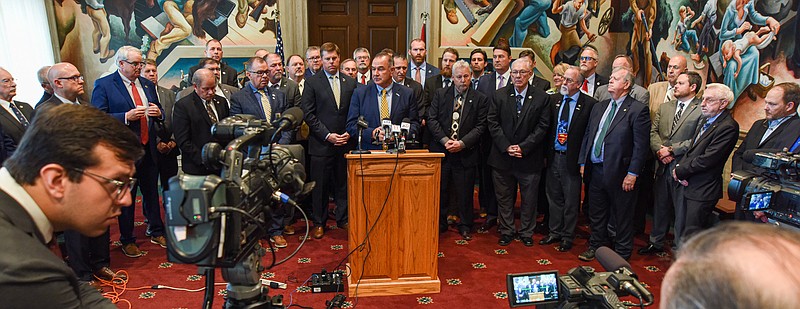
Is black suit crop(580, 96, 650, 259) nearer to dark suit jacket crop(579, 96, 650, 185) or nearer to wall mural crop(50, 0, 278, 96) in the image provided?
dark suit jacket crop(579, 96, 650, 185)

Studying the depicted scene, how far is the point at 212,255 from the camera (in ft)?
5.26

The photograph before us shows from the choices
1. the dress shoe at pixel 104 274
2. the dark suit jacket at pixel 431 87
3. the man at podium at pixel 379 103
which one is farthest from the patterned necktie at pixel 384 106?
the dress shoe at pixel 104 274

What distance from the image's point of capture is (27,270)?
1173 mm

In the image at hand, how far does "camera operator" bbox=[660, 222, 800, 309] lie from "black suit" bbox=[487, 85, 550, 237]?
12.5 feet

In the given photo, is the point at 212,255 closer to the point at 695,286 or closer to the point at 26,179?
the point at 26,179

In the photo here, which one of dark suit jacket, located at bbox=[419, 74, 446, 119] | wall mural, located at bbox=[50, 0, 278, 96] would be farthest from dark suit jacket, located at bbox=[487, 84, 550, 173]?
wall mural, located at bbox=[50, 0, 278, 96]

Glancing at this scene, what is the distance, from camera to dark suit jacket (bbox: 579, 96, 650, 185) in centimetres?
403

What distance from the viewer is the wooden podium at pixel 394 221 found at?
3.39 meters

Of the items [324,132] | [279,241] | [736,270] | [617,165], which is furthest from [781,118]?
[279,241]

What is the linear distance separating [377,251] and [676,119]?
2904 millimetres

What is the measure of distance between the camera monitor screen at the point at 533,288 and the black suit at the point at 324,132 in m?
3.07

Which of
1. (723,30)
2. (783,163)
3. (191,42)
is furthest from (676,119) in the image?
(191,42)

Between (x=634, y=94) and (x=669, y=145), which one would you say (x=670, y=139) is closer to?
(x=669, y=145)

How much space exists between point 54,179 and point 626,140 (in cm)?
388
